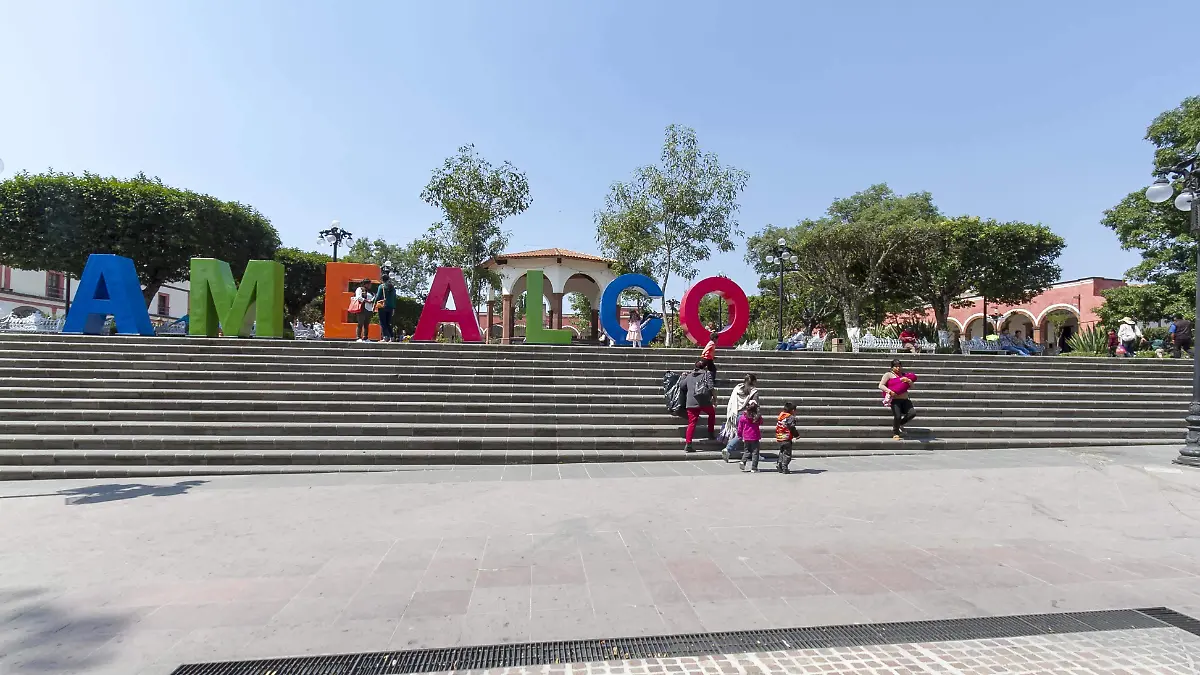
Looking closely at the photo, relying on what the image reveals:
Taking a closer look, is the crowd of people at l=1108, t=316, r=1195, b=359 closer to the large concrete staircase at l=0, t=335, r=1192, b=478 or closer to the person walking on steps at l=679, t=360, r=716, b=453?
the large concrete staircase at l=0, t=335, r=1192, b=478

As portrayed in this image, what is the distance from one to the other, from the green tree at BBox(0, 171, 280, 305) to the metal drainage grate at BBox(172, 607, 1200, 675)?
26263 mm

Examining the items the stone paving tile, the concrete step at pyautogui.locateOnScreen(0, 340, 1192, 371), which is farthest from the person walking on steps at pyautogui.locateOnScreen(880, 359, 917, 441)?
the stone paving tile

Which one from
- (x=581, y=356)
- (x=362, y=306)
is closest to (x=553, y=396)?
(x=581, y=356)

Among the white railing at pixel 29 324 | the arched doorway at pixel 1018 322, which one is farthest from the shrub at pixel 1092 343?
the white railing at pixel 29 324

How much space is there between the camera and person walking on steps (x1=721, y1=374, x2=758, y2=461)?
8422 mm

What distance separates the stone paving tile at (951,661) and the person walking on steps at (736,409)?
5240 millimetres

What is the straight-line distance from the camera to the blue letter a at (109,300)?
1324 centimetres

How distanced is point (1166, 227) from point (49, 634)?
30.0 metres

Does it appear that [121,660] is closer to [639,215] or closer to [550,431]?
[550,431]

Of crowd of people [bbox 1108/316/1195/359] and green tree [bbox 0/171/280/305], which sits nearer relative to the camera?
crowd of people [bbox 1108/316/1195/359]

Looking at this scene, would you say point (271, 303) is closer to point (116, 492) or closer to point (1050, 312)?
point (116, 492)

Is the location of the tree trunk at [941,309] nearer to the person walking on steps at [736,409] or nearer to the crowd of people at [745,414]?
the crowd of people at [745,414]

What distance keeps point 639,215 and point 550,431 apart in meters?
12.5

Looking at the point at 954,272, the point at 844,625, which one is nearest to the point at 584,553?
the point at 844,625
